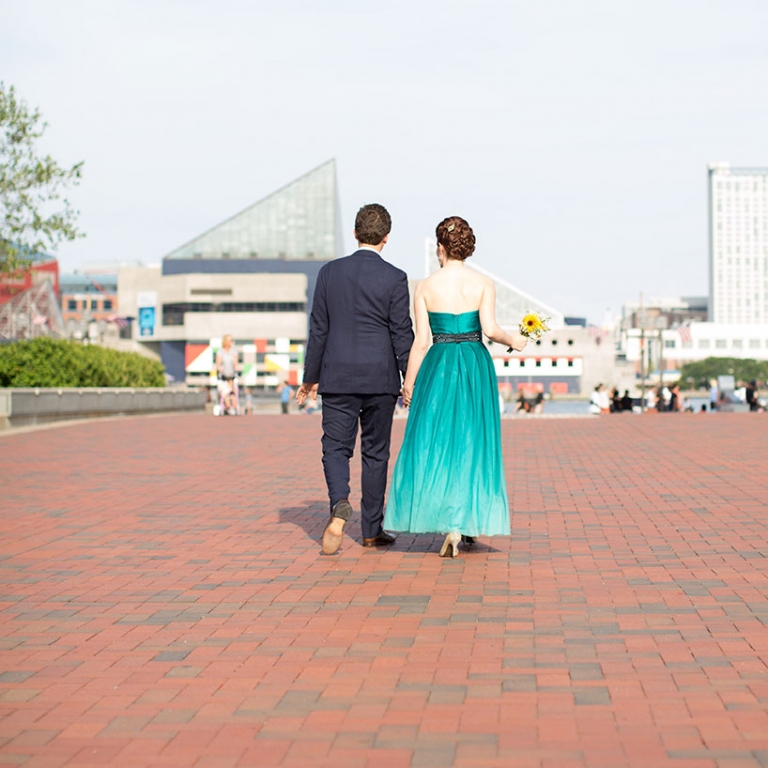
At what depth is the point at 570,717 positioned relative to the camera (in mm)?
3439

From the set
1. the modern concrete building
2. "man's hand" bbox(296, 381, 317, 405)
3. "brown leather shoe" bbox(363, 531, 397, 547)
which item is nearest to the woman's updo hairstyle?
"man's hand" bbox(296, 381, 317, 405)

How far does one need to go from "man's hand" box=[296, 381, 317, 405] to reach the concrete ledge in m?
13.1

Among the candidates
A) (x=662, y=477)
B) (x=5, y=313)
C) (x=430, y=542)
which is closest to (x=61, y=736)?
(x=430, y=542)

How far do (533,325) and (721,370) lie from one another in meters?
151

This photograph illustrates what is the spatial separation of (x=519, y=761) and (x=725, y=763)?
49 cm

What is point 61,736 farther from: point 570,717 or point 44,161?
point 44,161

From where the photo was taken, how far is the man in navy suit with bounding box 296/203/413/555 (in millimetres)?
6582

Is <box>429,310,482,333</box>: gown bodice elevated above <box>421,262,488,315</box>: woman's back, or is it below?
below

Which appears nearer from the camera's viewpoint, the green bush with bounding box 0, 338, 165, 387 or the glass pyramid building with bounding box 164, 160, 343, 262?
the green bush with bounding box 0, 338, 165, 387

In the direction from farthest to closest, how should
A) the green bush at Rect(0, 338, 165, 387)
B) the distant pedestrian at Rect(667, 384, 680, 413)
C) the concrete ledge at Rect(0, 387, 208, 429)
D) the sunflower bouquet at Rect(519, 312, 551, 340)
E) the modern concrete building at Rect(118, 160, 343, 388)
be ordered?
the modern concrete building at Rect(118, 160, 343, 388), the distant pedestrian at Rect(667, 384, 680, 413), the green bush at Rect(0, 338, 165, 387), the concrete ledge at Rect(0, 387, 208, 429), the sunflower bouquet at Rect(519, 312, 551, 340)

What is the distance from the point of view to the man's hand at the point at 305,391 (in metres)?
6.54

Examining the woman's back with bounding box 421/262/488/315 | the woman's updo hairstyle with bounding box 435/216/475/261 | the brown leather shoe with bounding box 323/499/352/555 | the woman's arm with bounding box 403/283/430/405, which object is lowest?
the brown leather shoe with bounding box 323/499/352/555

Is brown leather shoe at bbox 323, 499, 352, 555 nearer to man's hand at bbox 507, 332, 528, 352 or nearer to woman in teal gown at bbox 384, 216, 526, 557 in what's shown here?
woman in teal gown at bbox 384, 216, 526, 557

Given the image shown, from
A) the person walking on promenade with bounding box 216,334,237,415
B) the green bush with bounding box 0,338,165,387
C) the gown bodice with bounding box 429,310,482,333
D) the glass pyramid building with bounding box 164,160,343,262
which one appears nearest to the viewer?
the gown bodice with bounding box 429,310,482,333
